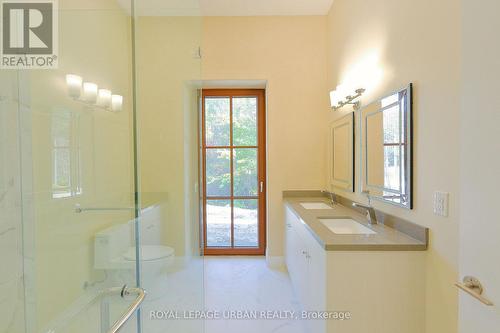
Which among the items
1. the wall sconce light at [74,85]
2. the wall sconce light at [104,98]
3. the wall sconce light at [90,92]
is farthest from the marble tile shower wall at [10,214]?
the wall sconce light at [104,98]

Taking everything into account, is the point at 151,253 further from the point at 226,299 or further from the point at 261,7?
the point at 261,7

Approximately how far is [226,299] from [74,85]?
2216 millimetres

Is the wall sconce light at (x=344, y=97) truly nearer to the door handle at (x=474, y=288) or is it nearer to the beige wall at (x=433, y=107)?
the beige wall at (x=433, y=107)

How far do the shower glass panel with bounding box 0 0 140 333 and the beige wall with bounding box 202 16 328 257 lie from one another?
1530 mm

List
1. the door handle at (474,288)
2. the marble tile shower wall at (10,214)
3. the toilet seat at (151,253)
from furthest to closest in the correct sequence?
the toilet seat at (151,253) → the marble tile shower wall at (10,214) → the door handle at (474,288)

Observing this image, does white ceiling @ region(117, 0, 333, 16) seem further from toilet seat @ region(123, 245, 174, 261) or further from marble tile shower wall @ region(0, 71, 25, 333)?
toilet seat @ region(123, 245, 174, 261)

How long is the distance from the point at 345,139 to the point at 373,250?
146cm

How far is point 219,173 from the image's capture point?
12.2ft

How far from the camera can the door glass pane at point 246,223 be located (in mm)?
3752

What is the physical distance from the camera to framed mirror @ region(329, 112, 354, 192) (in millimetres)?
2533

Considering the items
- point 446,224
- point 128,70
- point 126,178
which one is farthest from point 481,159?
point 128,70

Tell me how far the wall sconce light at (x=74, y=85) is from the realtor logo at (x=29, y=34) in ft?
0.41

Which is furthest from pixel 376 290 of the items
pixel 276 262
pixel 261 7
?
pixel 261 7

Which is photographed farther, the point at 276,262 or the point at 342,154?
the point at 276,262
